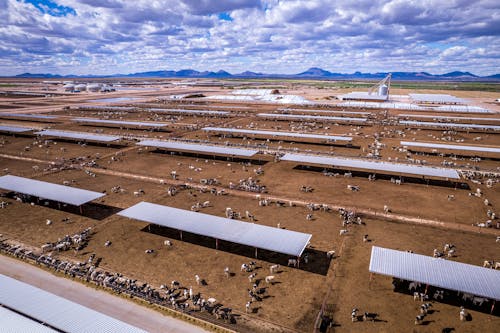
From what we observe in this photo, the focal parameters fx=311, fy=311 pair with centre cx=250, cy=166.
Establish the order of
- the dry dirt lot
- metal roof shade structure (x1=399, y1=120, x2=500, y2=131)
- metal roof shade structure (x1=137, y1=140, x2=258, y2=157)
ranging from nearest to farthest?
the dry dirt lot < metal roof shade structure (x1=137, y1=140, x2=258, y2=157) < metal roof shade structure (x1=399, y1=120, x2=500, y2=131)

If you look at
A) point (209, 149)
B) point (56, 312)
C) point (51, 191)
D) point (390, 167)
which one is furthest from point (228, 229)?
point (209, 149)

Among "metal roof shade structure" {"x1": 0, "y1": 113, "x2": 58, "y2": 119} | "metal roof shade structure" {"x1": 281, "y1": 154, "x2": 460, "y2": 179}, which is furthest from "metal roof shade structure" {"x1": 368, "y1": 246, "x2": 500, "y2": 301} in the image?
"metal roof shade structure" {"x1": 0, "y1": 113, "x2": 58, "y2": 119}

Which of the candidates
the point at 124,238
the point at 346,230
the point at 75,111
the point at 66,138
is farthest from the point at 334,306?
the point at 75,111

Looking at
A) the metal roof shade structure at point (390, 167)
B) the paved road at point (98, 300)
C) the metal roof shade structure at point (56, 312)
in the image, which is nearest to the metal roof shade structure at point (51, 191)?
the paved road at point (98, 300)

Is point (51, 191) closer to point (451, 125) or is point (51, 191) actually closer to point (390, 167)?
point (390, 167)

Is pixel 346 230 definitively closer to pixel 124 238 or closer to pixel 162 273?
pixel 162 273

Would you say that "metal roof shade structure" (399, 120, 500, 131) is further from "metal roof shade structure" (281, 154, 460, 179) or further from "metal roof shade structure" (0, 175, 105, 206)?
"metal roof shade structure" (0, 175, 105, 206)
